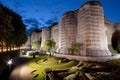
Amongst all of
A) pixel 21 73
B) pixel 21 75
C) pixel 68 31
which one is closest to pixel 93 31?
pixel 68 31

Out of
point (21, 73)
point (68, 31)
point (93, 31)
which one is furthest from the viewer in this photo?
point (68, 31)

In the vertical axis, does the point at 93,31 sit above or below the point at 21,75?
above

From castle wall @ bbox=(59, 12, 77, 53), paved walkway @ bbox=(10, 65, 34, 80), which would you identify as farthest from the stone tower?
paved walkway @ bbox=(10, 65, 34, 80)

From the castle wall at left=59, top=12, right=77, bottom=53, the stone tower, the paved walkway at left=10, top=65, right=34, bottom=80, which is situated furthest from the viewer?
the castle wall at left=59, top=12, right=77, bottom=53

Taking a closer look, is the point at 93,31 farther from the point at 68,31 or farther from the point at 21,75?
the point at 21,75

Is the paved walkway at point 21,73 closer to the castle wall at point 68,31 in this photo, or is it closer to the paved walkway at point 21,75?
the paved walkway at point 21,75

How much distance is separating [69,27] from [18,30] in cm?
2295

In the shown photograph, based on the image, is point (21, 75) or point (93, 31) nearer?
point (21, 75)

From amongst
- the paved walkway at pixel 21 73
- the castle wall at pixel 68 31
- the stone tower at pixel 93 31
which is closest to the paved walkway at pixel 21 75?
the paved walkway at pixel 21 73

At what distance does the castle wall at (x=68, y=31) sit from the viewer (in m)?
60.1

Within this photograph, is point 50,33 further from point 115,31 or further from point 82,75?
point 82,75

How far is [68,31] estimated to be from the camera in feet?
200

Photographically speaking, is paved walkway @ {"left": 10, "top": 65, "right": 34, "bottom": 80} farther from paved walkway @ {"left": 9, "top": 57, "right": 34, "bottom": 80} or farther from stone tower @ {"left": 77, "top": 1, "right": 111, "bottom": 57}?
stone tower @ {"left": 77, "top": 1, "right": 111, "bottom": 57}

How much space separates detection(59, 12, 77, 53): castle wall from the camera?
60.1 m
